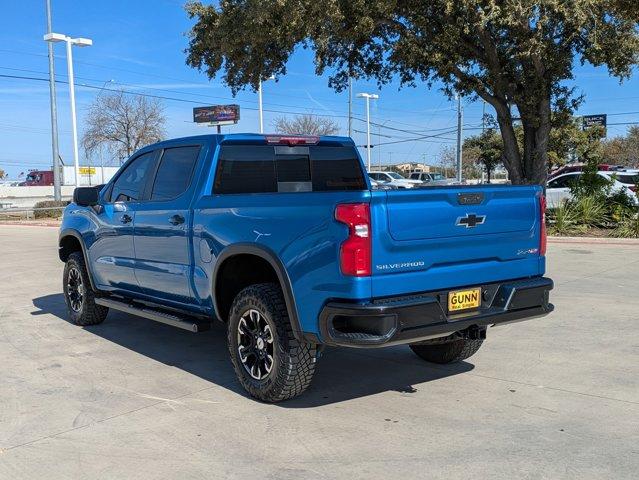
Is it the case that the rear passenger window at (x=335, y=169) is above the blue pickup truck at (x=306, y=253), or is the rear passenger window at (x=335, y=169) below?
above

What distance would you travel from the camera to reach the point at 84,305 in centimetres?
752

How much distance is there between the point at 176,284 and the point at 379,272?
2.34 meters

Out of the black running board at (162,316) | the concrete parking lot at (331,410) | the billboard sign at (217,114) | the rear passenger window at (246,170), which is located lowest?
the concrete parking lot at (331,410)

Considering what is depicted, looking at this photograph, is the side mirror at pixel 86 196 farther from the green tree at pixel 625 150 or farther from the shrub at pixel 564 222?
the green tree at pixel 625 150

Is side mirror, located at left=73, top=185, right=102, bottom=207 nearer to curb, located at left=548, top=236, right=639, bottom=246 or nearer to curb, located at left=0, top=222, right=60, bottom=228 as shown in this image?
curb, located at left=548, top=236, right=639, bottom=246

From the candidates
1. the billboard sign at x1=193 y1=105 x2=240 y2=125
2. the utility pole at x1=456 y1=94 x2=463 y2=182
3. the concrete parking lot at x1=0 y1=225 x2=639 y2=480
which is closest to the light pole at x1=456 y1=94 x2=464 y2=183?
the utility pole at x1=456 y1=94 x2=463 y2=182

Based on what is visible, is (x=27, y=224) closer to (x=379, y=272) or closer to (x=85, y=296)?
(x=85, y=296)

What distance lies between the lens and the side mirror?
6.89 metres

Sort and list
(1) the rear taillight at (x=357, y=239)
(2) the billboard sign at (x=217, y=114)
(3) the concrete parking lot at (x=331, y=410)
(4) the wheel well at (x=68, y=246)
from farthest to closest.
A: (2) the billboard sign at (x=217, y=114) → (4) the wheel well at (x=68, y=246) → (1) the rear taillight at (x=357, y=239) → (3) the concrete parking lot at (x=331, y=410)

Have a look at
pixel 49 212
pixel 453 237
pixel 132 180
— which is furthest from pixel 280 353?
pixel 49 212

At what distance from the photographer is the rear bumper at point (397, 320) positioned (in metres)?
4.08

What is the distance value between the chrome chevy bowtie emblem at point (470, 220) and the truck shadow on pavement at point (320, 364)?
1516 mm

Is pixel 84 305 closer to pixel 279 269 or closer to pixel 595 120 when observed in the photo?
pixel 279 269

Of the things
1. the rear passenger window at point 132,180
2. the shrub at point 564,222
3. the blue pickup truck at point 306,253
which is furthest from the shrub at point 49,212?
the blue pickup truck at point 306,253
